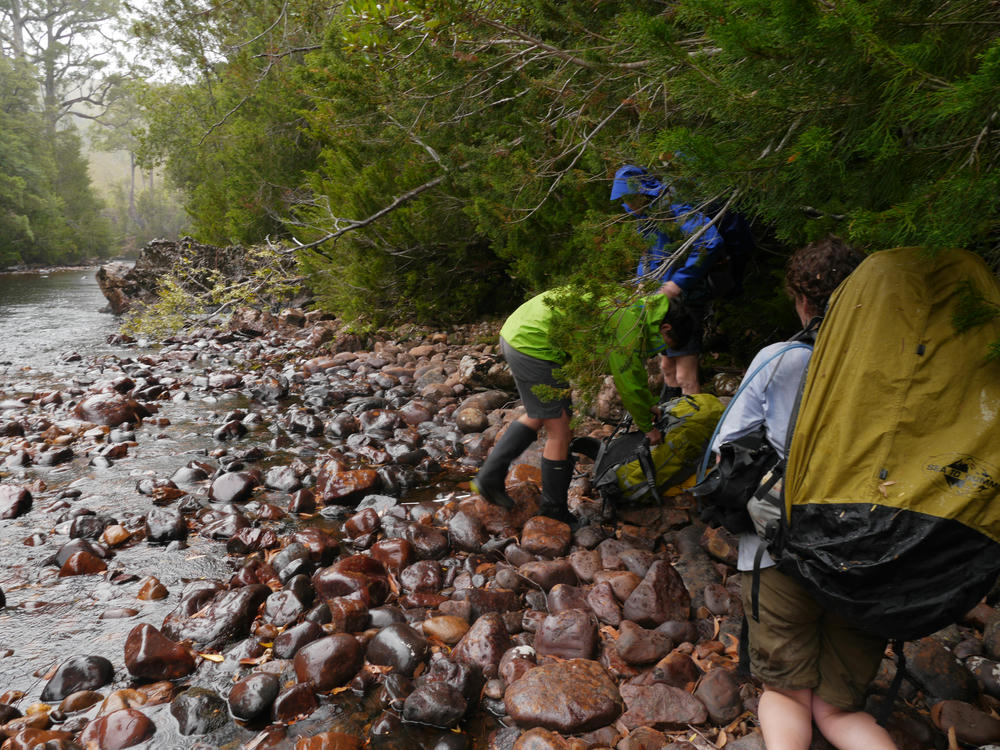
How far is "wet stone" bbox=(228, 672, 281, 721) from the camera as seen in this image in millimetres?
2520

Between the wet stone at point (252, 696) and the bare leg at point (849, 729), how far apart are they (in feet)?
6.56

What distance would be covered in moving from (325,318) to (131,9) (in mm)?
7360

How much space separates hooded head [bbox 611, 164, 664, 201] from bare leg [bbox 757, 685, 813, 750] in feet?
7.28

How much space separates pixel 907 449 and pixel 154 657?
124 inches

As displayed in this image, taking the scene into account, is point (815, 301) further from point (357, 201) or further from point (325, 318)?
point (325, 318)

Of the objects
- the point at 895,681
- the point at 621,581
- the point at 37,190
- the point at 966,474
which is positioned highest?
the point at 37,190

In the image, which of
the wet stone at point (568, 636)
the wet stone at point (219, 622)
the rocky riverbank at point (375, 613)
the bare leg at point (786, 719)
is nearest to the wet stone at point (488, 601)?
the rocky riverbank at point (375, 613)

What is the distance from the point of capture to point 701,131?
2221 mm

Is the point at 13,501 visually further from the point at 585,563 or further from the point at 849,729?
the point at 849,729

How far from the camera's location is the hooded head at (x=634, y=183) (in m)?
2.96

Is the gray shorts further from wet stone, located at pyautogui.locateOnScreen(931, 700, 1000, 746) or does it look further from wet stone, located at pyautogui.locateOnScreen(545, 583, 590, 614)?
wet stone, located at pyautogui.locateOnScreen(931, 700, 1000, 746)

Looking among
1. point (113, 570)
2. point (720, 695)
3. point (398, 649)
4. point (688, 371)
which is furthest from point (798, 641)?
point (113, 570)

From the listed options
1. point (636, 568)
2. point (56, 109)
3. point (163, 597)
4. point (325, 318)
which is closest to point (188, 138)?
point (325, 318)

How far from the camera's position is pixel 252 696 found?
2541mm
